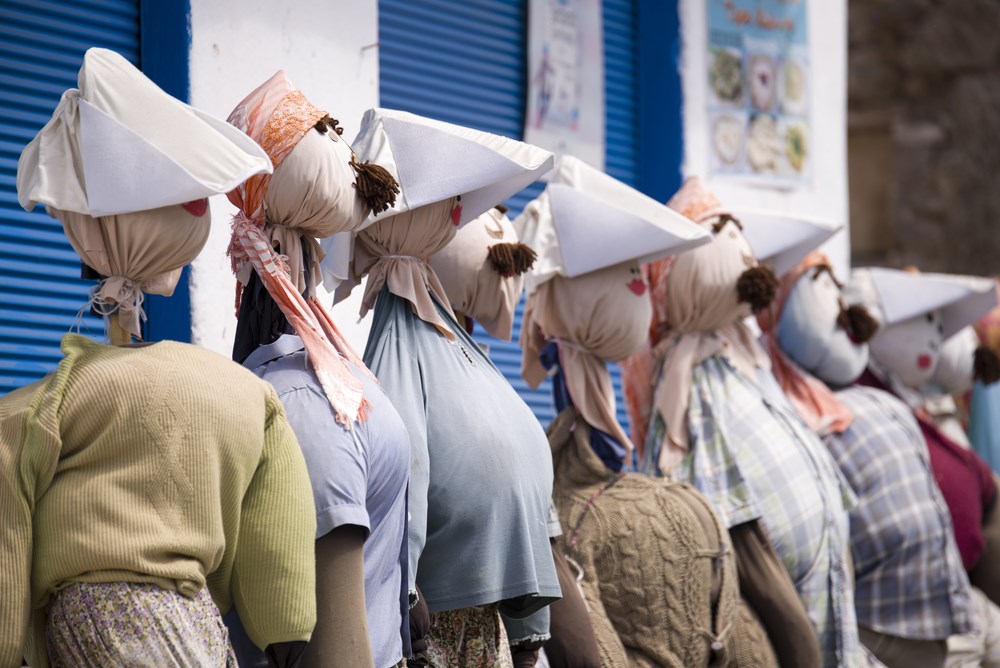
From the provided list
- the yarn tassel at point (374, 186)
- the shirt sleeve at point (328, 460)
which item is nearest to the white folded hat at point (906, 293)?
the yarn tassel at point (374, 186)

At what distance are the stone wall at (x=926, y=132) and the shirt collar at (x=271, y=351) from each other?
892 centimetres

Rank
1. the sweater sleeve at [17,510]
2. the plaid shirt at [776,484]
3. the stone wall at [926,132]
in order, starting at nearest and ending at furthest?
1. the sweater sleeve at [17,510]
2. the plaid shirt at [776,484]
3. the stone wall at [926,132]

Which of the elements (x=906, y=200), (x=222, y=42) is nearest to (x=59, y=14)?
(x=222, y=42)

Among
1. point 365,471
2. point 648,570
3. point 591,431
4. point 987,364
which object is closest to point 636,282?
point 591,431

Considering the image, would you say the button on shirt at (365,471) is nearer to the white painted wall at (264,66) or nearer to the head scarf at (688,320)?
the white painted wall at (264,66)

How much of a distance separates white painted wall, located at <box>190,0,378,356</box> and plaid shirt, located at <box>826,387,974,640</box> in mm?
1778

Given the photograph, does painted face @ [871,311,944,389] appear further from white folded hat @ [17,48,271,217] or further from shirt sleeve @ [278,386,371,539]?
white folded hat @ [17,48,271,217]

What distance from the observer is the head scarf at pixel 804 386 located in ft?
15.6

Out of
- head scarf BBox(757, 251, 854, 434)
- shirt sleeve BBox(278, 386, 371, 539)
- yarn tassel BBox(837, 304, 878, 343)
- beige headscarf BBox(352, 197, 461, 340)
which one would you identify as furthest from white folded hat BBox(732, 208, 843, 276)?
shirt sleeve BBox(278, 386, 371, 539)

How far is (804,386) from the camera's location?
4.79 meters

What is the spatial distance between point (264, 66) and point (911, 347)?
271cm

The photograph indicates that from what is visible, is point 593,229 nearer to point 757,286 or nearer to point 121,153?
point 757,286

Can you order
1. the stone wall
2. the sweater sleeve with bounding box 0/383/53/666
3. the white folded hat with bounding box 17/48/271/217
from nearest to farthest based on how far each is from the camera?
the sweater sleeve with bounding box 0/383/53/666, the white folded hat with bounding box 17/48/271/217, the stone wall

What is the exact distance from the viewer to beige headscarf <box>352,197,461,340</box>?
3.16 metres
